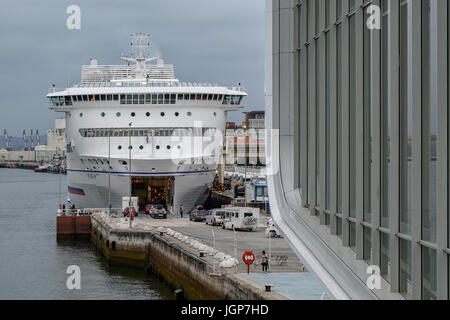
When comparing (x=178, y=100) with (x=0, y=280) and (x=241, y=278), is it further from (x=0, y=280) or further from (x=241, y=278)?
(x=241, y=278)

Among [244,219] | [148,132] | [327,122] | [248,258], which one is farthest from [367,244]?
[148,132]

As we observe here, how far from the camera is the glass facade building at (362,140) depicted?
33.3 feet

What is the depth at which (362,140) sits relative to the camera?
13055mm

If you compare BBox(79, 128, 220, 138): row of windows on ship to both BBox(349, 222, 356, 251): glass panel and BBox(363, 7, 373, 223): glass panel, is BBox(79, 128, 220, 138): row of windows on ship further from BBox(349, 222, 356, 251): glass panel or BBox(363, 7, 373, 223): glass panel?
BBox(363, 7, 373, 223): glass panel

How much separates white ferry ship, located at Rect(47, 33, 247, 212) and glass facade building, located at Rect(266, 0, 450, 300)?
32986mm

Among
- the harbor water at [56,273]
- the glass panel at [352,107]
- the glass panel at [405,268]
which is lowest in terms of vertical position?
the harbor water at [56,273]

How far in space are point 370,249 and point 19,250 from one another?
36.4 m

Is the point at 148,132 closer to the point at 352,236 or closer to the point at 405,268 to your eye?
the point at 352,236

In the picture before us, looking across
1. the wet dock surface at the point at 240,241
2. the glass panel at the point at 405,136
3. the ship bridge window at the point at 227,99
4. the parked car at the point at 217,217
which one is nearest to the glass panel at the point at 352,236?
the glass panel at the point at 405,136

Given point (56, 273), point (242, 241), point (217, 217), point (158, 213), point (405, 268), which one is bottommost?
point (56, 273)

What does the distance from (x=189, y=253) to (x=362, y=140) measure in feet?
62.7

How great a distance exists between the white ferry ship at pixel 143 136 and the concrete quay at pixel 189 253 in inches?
137

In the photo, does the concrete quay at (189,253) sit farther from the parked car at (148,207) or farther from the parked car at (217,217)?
the parked car at (148,207)
